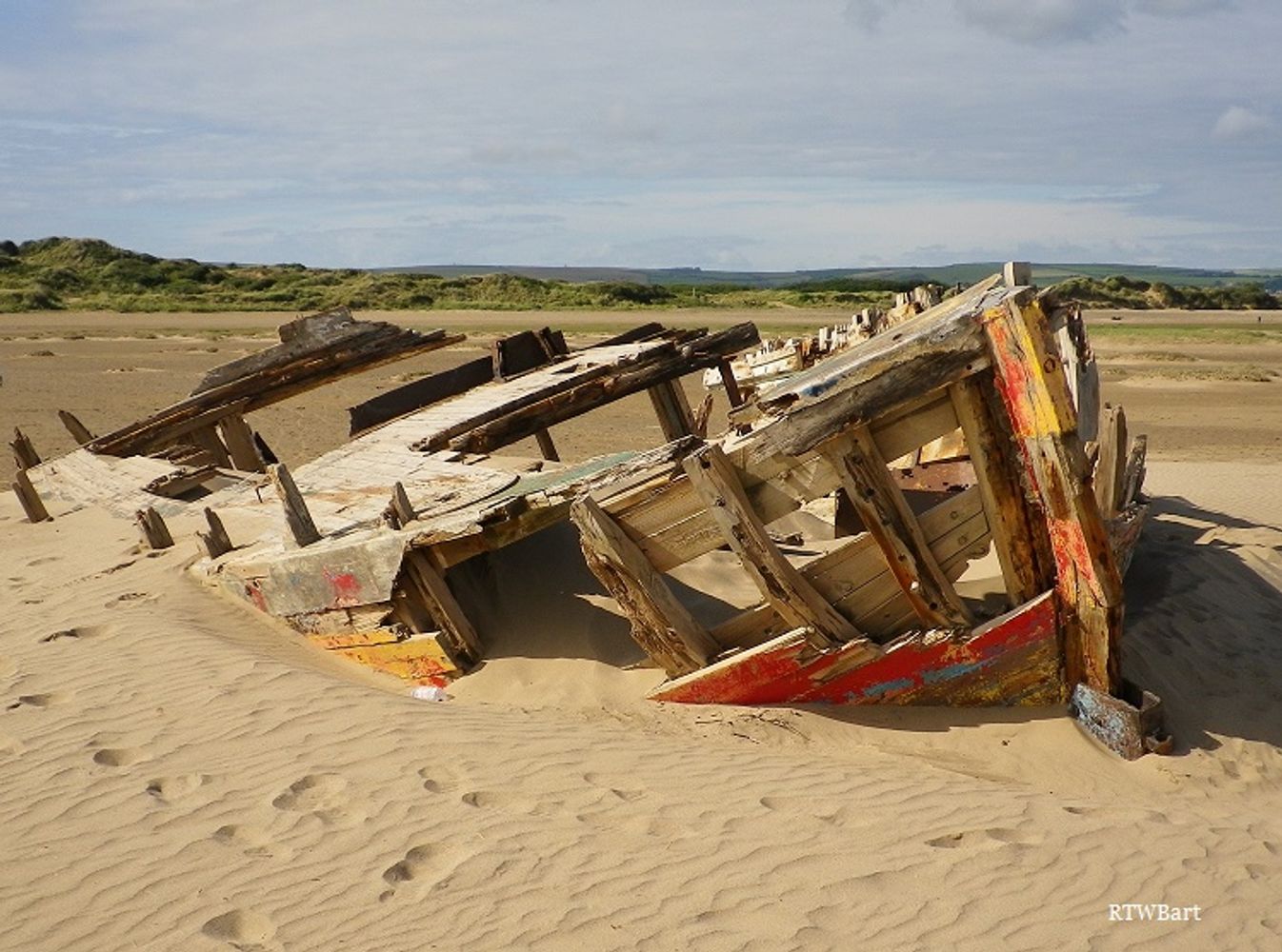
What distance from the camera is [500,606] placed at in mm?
8008

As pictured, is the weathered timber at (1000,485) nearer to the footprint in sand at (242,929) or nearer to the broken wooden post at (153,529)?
the footprint in sand at (242,929)

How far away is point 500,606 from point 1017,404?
375 cm

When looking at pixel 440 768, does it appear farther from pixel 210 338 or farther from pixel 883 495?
pixel 210 338

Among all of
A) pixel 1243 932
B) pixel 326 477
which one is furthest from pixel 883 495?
pixel 326 477

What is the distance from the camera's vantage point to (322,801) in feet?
17.3

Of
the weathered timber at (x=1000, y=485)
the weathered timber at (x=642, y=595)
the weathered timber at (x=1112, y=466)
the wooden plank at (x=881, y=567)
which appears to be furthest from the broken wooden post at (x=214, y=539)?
the weathered timber at (x=1112, y=466)

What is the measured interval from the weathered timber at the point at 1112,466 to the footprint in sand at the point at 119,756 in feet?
19.5

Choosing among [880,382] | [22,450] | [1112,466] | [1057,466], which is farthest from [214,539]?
[1112,466]

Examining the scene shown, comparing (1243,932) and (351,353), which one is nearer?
(1243,932)

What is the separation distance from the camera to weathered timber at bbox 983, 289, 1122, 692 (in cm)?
554

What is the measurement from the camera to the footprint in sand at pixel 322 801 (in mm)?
5105

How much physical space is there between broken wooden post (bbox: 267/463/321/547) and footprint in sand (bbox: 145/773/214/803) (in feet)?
7.67

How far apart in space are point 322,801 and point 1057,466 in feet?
11.9

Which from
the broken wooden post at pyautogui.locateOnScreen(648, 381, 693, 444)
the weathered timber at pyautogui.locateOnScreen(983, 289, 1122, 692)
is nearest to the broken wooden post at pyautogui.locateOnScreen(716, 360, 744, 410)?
the broken wooden post at pyautogui.locateOnScreen(648, 381, 693, 444)
